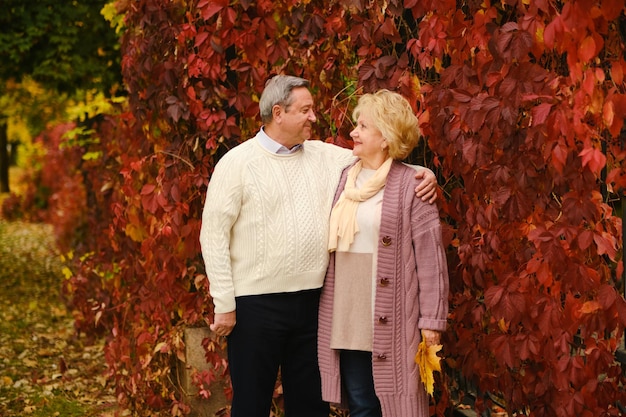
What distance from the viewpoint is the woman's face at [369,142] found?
3.41 meters

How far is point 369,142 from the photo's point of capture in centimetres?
342

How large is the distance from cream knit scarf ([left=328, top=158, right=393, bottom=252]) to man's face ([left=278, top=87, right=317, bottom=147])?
0.28 meters

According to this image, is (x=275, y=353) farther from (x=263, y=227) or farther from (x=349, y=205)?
(x=349, y=205)

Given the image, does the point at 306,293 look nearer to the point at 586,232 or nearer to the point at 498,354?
the point at 498,354

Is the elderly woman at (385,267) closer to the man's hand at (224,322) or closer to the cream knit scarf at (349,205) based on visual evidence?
the cream knit scarf at (349,205)

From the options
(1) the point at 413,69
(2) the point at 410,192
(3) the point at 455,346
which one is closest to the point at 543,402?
(3) the point at 455,346

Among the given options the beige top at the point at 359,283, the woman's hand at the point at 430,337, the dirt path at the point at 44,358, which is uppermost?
the beige top at the point at 359,283

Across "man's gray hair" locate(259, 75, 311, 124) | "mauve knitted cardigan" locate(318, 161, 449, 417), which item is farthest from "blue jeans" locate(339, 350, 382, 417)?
"man's gray hair" locate(259, 75, 311, 124)

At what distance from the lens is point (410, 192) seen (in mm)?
3383

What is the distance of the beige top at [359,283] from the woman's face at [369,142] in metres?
0.07

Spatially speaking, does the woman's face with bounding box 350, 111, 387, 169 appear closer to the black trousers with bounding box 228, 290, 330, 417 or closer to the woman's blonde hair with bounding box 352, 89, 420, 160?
the woman's blonde hair with bounding box 352, 89, 420, 160

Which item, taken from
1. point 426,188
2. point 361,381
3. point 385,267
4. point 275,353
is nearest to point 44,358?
point 275,353

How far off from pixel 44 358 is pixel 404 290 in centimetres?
522

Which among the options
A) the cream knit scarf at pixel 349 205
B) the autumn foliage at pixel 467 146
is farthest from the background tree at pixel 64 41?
the cream knit scarf at pixel 349 205
